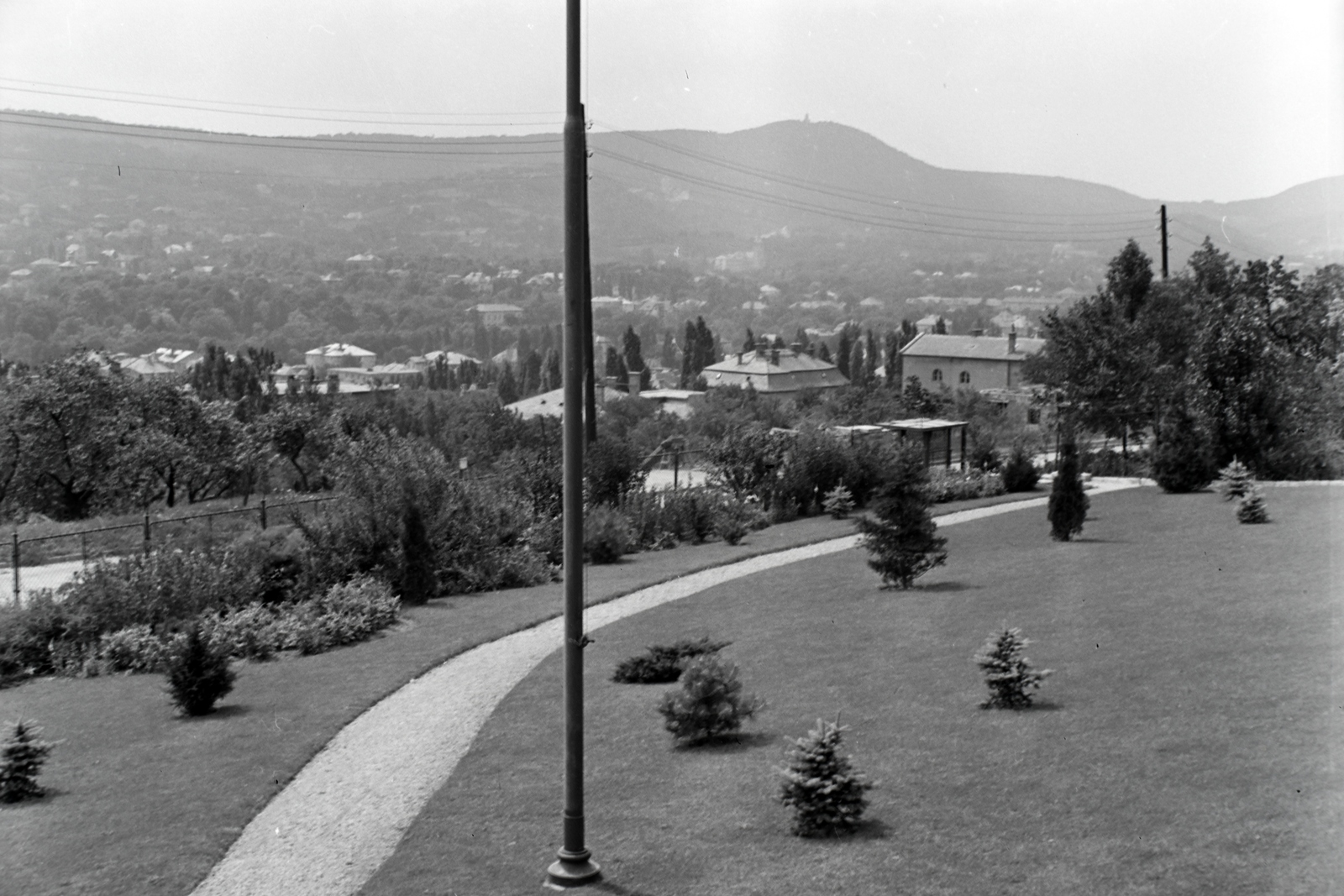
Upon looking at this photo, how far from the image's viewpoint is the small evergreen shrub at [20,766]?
11.8 metres

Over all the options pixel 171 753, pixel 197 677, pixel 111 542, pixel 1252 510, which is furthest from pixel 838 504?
pixel 171 753

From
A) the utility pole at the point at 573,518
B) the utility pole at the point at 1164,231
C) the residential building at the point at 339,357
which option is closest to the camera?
the utility pole at the point at 573,518

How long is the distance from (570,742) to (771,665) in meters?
6.94

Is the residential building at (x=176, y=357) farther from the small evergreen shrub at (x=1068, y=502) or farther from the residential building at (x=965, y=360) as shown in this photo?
the small evergreen shrub at (x=1068, y=502)

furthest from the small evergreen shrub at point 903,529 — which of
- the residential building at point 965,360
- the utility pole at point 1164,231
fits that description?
the residential building at point 965,360

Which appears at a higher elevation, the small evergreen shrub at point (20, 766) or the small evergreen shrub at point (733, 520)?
the small evergreen shrub at point (733, 520)

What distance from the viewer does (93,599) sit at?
18719 mm

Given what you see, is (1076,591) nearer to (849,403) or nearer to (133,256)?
(849,403)

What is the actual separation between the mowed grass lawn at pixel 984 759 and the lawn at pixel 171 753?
1852mm

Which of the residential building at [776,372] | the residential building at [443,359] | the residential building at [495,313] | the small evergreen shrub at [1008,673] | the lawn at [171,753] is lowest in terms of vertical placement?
the lawn at [171,753]

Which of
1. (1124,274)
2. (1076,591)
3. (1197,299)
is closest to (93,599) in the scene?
(1076,591)

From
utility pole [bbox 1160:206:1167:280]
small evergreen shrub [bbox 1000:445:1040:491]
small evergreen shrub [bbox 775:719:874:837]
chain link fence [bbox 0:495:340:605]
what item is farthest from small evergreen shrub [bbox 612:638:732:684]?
utility pole [bbox 1160:206:1167:280]

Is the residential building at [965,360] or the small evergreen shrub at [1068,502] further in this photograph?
the residential building at [965,360]

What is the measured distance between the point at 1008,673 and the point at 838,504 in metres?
20.9
